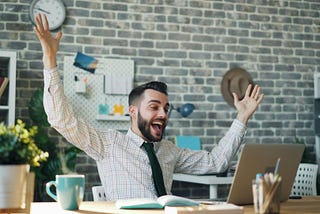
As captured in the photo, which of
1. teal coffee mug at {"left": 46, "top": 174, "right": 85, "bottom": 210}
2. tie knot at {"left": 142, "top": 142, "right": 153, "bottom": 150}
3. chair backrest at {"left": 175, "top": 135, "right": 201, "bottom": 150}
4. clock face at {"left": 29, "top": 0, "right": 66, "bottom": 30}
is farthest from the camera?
chair backrest at {"left": 175, "top": 135, "right": 201, "bottom": 150}

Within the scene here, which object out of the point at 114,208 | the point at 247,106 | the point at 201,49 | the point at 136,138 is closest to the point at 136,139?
the point at 136,138

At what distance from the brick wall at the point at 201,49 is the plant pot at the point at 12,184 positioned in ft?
10.7

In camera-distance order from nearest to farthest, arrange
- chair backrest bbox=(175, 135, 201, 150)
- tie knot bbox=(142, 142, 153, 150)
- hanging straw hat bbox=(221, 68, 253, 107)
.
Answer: tie knot bbox=(142, 142, 153, 150), chair backrest bbox=(175, 135, 201, 150), hanging straw hat bbox=(221, 68, 253, 107)

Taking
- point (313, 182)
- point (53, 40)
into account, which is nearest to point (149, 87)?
point (53, 40)

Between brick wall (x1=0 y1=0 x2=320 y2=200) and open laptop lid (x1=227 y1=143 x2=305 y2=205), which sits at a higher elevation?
brick wall (x1=0 y1=0 x2=320 y2=200)

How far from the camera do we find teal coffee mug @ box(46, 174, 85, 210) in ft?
6.63

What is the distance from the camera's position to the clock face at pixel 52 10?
497cm

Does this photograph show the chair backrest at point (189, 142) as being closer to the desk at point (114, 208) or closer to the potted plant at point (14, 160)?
the desk at point (114, 208)

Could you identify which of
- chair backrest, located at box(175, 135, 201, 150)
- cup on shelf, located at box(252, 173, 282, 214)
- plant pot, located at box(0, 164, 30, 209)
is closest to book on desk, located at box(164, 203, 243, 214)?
cup on shelf, located at box(252, 173, 282, 214)

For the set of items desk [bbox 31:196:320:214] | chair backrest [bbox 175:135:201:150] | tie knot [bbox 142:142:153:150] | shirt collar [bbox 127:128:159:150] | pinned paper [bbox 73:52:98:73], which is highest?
pinned paper [bbox 73:52:98:73]

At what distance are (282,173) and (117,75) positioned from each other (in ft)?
9.91

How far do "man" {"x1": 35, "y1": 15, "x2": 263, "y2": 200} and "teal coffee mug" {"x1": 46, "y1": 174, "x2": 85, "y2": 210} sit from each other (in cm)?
56

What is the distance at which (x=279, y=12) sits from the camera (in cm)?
584

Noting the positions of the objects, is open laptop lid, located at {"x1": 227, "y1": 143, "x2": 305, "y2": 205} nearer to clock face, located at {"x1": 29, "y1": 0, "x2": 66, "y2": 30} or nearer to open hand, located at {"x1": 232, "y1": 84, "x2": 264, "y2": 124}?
open hand, located at {"x1": 232, "y1": 84, "x2": 264, "y2": 124}
